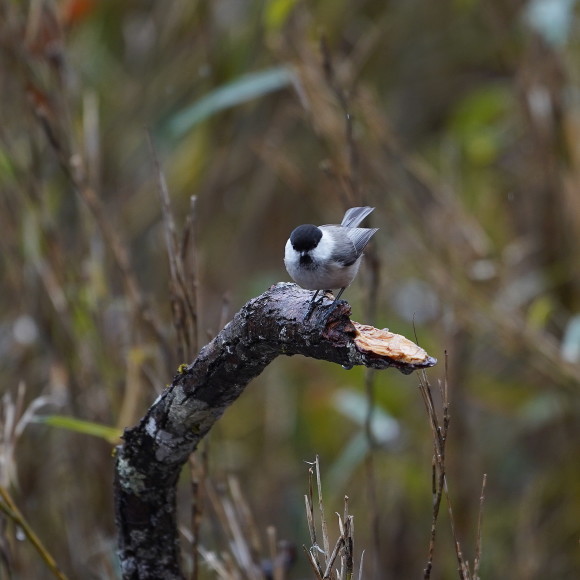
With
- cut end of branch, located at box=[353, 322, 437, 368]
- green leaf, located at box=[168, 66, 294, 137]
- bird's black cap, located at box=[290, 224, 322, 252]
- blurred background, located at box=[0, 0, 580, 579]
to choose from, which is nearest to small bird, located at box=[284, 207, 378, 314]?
bird's black cap, located at box=[290, 224, 322, 252]

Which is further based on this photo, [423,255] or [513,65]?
[513,65]

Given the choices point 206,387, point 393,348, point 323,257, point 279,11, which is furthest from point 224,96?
point 393,348

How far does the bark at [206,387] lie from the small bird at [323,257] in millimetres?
235

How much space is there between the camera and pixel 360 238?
1.29 metres

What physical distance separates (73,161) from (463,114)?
5.65 ft

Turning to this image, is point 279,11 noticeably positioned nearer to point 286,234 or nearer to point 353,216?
point 353,216

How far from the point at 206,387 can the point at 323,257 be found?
389 millimetres

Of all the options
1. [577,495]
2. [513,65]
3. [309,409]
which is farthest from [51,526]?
[513,65]

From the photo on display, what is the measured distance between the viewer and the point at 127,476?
3.25 feet

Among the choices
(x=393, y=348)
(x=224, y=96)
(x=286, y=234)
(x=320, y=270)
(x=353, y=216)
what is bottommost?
(x=393, y=348)

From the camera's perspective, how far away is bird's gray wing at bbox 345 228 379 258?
1.27 m

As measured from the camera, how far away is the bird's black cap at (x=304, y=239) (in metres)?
1.25

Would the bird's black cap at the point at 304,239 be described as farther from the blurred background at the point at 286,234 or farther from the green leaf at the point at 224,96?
the green leaf at the point at 224,96

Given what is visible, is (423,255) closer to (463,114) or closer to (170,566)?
(463,114)
